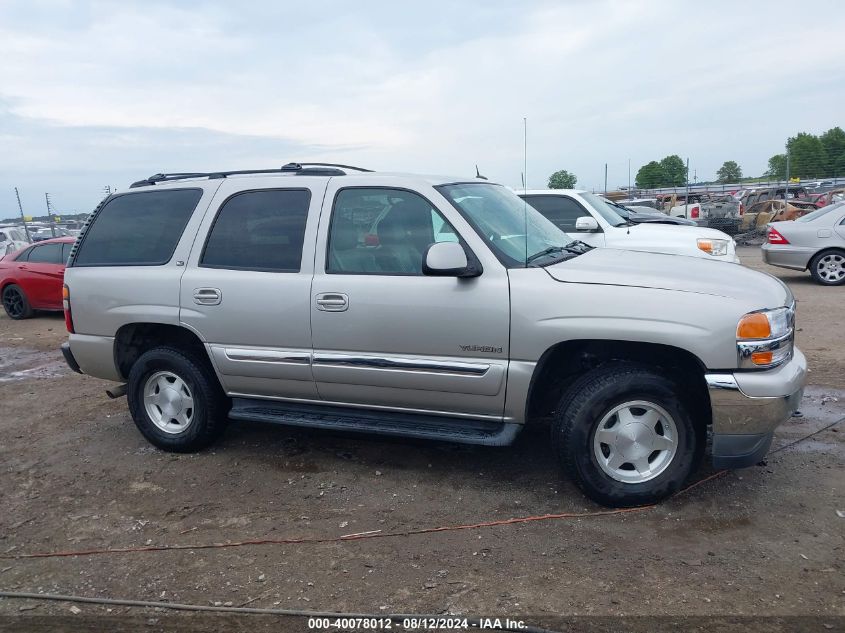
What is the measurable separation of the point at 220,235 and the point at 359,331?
1.30 meters

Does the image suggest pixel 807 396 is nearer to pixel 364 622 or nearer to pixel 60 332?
pixel 364 622

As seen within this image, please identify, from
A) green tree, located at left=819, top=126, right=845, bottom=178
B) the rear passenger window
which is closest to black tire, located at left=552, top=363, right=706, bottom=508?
the rear passenger window

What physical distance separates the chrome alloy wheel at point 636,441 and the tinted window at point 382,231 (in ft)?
4.54

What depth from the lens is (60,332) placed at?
1068 centimetres

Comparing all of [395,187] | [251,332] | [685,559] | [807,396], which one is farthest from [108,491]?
[807,396]

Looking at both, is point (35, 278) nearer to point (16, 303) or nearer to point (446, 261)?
point (16, 303)

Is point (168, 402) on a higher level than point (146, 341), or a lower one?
lower

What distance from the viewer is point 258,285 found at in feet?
15.2

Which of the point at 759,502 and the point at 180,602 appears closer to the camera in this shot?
the point at 180,602

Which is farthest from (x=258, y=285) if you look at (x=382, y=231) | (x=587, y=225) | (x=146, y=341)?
(x=587, y=225)

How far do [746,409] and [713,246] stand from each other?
5399 mm

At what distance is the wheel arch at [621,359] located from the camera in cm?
394

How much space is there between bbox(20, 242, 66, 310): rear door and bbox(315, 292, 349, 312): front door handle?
29.2ft

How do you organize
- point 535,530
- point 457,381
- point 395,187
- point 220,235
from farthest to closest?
point 220,235 → point 395,187 → point 457,381 → point 535,530
